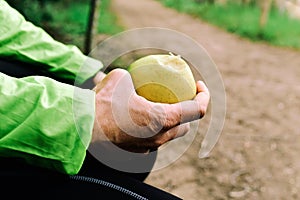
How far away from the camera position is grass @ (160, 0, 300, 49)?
7098mm

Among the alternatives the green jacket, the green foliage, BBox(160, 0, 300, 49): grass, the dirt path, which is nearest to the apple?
the green jacket

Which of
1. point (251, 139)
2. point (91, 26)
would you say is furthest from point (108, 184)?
point (91, 26)

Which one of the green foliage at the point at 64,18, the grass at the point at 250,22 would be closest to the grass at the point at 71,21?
the green foliage at the point at 64,18

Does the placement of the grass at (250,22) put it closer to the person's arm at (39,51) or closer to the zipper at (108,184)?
the person's arm at (39,51)

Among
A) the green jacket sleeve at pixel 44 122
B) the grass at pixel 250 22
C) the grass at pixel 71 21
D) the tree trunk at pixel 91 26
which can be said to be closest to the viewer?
the green jacket sleeve at pixel 44 122

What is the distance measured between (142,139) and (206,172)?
1.85 metres

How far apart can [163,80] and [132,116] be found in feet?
0.38

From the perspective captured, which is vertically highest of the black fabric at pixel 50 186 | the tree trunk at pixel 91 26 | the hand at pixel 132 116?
the hand at pixel 132 116

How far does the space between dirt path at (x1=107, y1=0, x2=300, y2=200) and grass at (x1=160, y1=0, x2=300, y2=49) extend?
1.47ft

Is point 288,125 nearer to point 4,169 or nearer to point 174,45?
point 174,45

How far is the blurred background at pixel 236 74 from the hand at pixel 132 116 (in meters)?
1.58

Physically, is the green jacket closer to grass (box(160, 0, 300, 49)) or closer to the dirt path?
the dirt path

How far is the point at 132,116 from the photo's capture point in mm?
1076

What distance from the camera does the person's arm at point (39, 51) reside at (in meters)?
1.43
